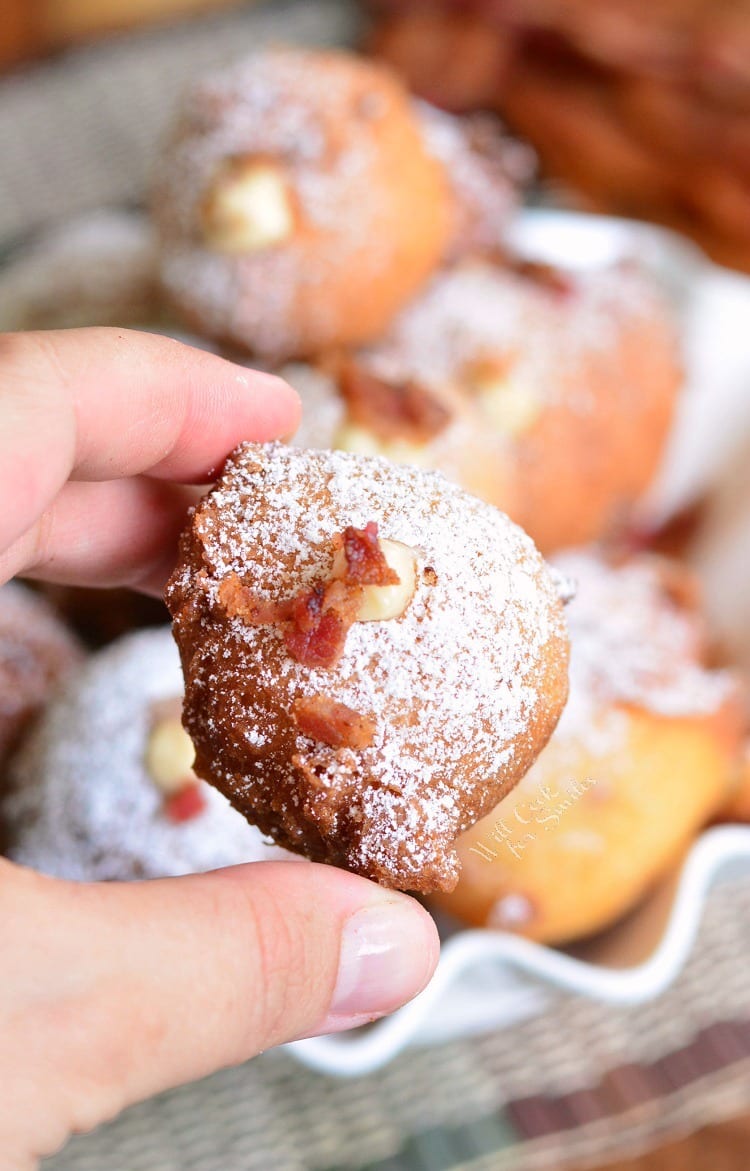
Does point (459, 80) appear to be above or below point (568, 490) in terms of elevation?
above

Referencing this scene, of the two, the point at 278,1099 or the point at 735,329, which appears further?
the point at 735,329

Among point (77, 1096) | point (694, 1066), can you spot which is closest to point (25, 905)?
point (77, 1096)

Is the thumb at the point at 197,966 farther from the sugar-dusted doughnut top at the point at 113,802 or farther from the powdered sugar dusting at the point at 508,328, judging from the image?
the powdered sugar dusting at the point at 508,328

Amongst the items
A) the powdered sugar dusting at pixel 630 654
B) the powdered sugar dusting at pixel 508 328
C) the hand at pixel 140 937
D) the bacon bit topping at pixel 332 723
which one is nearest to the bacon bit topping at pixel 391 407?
the powdered sugar dusting at pixel 508 328

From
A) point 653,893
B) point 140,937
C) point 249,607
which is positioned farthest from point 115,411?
point 653,893

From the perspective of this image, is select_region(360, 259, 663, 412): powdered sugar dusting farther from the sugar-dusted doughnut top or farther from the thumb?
the thumb

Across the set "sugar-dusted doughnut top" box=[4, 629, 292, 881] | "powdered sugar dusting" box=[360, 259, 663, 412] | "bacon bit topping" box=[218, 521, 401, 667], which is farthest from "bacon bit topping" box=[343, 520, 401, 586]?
"powdered sugar dusting" box=[360, 259, 663, 412]

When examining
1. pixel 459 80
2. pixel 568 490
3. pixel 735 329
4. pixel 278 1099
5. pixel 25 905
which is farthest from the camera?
pixel 459 80

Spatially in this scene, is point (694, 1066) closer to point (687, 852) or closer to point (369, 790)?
point (687, 852)

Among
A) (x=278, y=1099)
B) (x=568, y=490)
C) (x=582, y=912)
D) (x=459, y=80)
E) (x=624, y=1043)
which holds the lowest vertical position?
(x=278, y=1099)
